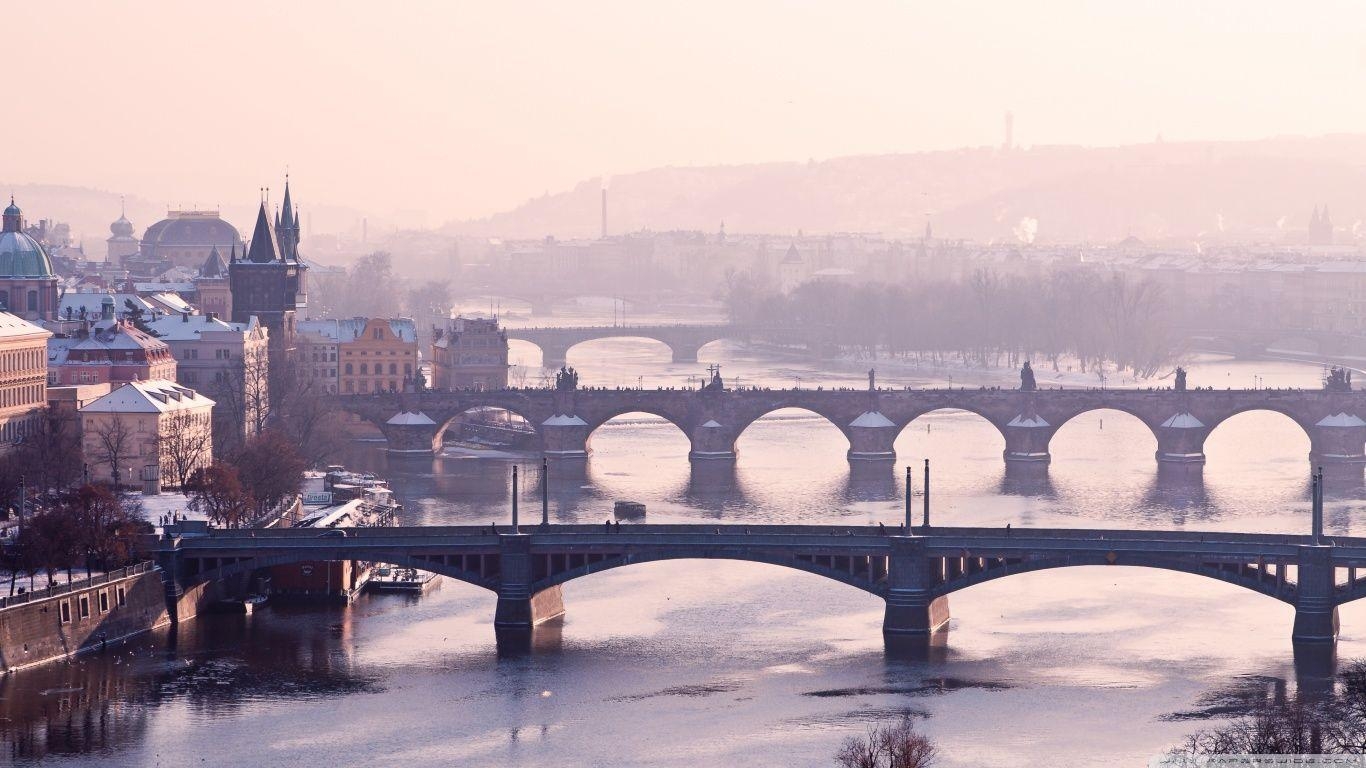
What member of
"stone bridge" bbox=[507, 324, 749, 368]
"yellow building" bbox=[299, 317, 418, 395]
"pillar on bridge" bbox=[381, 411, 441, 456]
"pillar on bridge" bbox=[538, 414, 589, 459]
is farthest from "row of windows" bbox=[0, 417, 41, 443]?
"stone bridge" bbox=[507, 324, 749, 368]

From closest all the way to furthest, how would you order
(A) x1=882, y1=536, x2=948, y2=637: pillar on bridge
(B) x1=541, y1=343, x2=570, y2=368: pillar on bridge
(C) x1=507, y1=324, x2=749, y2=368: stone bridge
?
(A) x1=882, y1=536, x2=948, y2=637: pillar on bridge → (B) x1=541, y1=343, x2=570, y2=368: pillar on bridge → (C) x1=507, y1=324, x2=749, y2=368: stone bridge

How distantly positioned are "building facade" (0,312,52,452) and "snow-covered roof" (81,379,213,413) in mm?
1528

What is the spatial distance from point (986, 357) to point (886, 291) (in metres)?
20.0

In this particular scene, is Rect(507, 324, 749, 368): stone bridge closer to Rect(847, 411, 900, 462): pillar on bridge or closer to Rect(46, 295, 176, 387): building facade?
Rect(847, 411, 900, 462): pillar on bridge

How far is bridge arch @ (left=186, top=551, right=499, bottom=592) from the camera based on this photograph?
205 feet

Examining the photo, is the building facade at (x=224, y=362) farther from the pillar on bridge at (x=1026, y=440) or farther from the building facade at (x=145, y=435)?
the pillar on bridge at (x=1026, y=440)

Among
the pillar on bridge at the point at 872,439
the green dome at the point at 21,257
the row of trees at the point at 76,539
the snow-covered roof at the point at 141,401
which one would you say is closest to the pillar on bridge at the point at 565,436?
the pillar on bridge at the point at 872,439

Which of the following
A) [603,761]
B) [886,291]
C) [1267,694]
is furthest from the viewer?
[886,291]

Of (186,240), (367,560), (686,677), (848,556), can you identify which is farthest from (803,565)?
(186,240)

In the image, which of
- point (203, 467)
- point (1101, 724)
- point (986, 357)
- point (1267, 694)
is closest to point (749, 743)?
point (1101, 724)

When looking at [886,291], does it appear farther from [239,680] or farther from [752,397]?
[239,680]

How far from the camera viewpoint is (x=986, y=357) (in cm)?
14112

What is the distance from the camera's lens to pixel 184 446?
7900cm

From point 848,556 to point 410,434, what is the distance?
40.4 metres
